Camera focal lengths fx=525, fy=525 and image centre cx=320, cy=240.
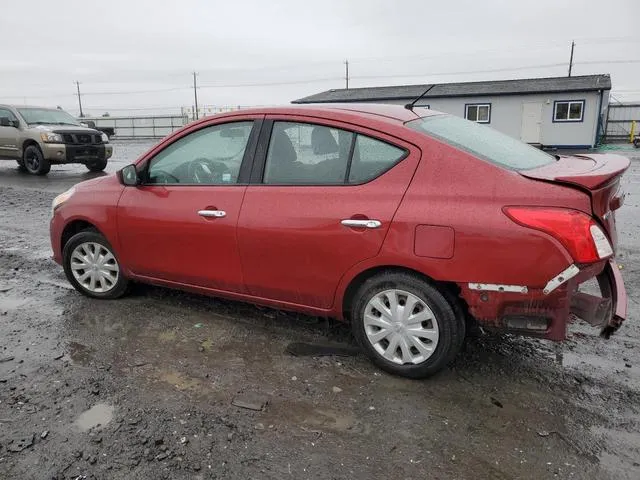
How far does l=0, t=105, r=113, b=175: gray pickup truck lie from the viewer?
14.1 m

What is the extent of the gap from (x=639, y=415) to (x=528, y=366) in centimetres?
70

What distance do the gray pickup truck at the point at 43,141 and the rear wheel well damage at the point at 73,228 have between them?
10.7 meters

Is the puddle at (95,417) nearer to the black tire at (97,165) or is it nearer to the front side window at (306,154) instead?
the front side window at (306,154)

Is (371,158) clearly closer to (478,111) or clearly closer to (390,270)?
(390,270)

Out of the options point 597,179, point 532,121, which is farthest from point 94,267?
point 532,121

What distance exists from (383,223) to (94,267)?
281cm

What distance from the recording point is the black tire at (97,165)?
15.3 metres

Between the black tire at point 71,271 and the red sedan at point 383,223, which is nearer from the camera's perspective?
the red sedan at point 383,223

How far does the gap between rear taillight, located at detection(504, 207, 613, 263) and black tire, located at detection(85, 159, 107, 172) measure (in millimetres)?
14695

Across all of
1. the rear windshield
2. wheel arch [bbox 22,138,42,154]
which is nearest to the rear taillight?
the rear windshield

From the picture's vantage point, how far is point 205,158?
399cm

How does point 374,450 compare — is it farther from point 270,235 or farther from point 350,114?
point 350,114

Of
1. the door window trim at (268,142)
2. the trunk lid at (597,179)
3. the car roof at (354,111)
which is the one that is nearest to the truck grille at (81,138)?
the car roof at (354,111)

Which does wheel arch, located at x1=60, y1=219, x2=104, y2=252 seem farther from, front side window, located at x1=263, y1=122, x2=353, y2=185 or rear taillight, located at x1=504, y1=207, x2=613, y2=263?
rear taillight, located at x1=504, y1=207, x2=613, y2=263
